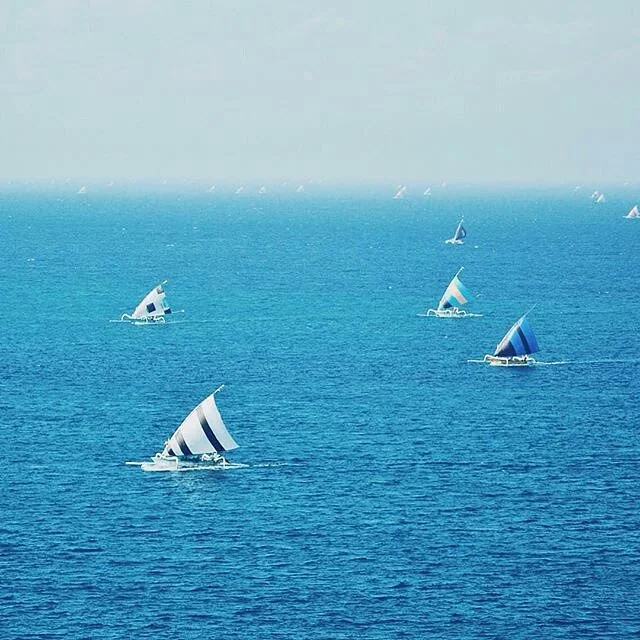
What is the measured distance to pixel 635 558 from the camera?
11744cm

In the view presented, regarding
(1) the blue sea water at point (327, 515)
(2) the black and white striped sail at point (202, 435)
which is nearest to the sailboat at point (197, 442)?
(2) the black and white striped sail at point (202, 435)

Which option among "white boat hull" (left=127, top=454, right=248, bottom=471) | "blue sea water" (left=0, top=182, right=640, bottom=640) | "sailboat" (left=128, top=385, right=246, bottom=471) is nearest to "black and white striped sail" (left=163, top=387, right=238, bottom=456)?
"sailboat" (left=128, top=385, right=246, bottom=471)

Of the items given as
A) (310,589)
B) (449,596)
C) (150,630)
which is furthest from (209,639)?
(449,596)

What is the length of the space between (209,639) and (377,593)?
16.0 m

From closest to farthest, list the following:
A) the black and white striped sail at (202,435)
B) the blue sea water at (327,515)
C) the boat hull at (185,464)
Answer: the blue sea water at (327,515) < the black and white striped sail at (202,435) < the boat hull at (185,464)

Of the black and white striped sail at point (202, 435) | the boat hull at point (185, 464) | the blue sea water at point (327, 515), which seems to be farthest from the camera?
the boat hull at point (185, 464)

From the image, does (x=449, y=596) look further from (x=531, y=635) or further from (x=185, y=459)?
(x=185, y=459)

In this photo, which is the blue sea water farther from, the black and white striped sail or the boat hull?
the black and white striped sail

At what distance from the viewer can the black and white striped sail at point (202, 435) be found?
14325 cm

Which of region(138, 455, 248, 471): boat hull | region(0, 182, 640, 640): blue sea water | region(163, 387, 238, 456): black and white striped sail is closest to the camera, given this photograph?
region(0, 182, 640, 640): blue sea water

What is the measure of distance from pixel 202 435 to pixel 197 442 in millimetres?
954

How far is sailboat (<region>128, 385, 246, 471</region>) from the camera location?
470 feet

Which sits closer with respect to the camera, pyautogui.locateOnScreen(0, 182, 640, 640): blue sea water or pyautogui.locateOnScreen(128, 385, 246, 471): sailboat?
pyautogui.locateOnScreen(0, 182, 640, 640): blue sea water

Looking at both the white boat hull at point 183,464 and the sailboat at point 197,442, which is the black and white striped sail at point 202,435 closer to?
the sailboat at point 197,442
